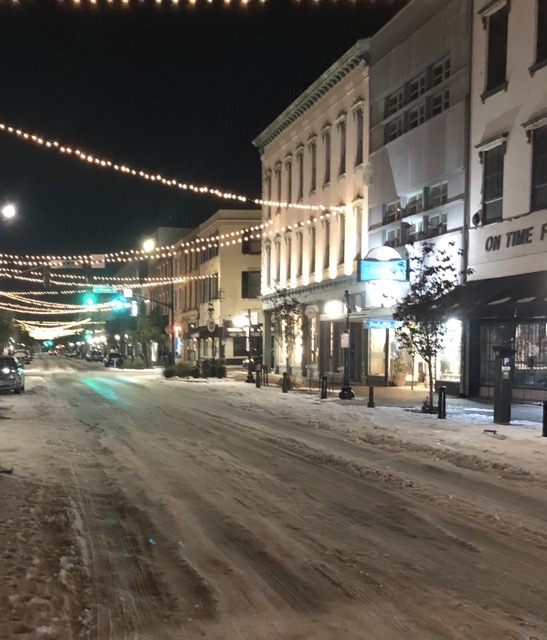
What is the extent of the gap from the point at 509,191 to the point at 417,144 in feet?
21.3

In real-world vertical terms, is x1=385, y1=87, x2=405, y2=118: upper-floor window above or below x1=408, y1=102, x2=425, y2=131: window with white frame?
above

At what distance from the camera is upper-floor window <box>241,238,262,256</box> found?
180 ft

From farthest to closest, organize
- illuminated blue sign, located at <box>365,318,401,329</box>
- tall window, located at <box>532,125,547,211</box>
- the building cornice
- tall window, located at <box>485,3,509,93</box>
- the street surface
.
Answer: the building cornice, illuminated blue sign, located at <box>365,318,401,329</box>, tall window, located at <box>485,3,509,93</box>, tall window, located at <box>532,125,547,211</box>, the street surface

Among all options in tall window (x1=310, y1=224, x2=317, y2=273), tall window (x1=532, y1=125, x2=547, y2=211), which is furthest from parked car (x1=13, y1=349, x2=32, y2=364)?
tall window (x1=532, y1=125, x2=547, y2=211)

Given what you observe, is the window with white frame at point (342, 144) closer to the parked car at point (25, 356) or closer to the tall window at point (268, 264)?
the tall window at point (268, 264)

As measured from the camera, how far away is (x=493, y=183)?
22.2 metres

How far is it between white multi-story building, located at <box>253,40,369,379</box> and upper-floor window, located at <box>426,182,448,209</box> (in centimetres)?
504

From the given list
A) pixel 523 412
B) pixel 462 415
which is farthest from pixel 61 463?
pixel 523 412

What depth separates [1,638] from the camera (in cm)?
461

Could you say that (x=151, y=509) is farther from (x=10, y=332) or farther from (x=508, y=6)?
(x=10, y=332)

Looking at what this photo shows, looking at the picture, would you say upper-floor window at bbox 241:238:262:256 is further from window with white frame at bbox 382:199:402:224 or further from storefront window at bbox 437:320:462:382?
storefront window at bbox 437:320:462:382

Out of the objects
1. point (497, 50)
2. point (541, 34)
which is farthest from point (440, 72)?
point (541, 34)

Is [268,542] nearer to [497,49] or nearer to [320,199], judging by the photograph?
[497,49]

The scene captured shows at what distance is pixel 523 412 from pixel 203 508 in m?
13.3
